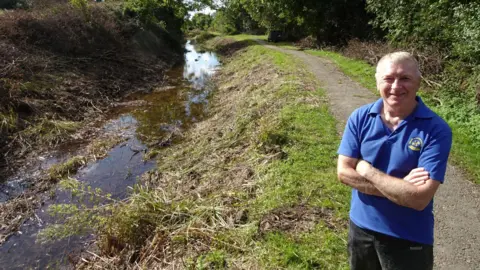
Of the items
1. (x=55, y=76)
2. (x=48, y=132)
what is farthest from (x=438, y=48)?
(x=55, y=76)

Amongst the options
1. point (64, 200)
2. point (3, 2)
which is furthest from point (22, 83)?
point (3, 2)

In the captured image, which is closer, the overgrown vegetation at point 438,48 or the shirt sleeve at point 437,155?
the shirt sleeve at point 437,155

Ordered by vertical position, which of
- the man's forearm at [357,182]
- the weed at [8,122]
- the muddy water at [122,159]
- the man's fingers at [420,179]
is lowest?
the muddy water at [122,159]

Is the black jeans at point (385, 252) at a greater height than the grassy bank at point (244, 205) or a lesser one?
greater

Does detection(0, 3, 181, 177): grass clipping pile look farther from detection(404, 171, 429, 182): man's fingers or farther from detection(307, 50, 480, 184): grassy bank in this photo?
detection(307, 50, 480, 184): grassy bank

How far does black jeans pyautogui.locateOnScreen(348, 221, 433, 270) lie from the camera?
7.73 ft

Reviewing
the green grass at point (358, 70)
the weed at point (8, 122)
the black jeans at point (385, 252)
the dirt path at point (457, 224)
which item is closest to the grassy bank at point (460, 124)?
the green grass at point (358, 70)

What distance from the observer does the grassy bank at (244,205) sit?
4195mm

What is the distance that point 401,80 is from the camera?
7.72 feet

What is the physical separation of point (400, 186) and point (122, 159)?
7.72m

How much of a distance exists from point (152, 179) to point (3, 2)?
22.0m

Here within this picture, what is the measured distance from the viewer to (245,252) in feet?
13.8

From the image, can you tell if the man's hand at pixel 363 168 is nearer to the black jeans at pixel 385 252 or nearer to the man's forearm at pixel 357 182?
the man's forearm at pixel 357 182

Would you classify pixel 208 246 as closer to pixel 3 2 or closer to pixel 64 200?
pixel 64 200
